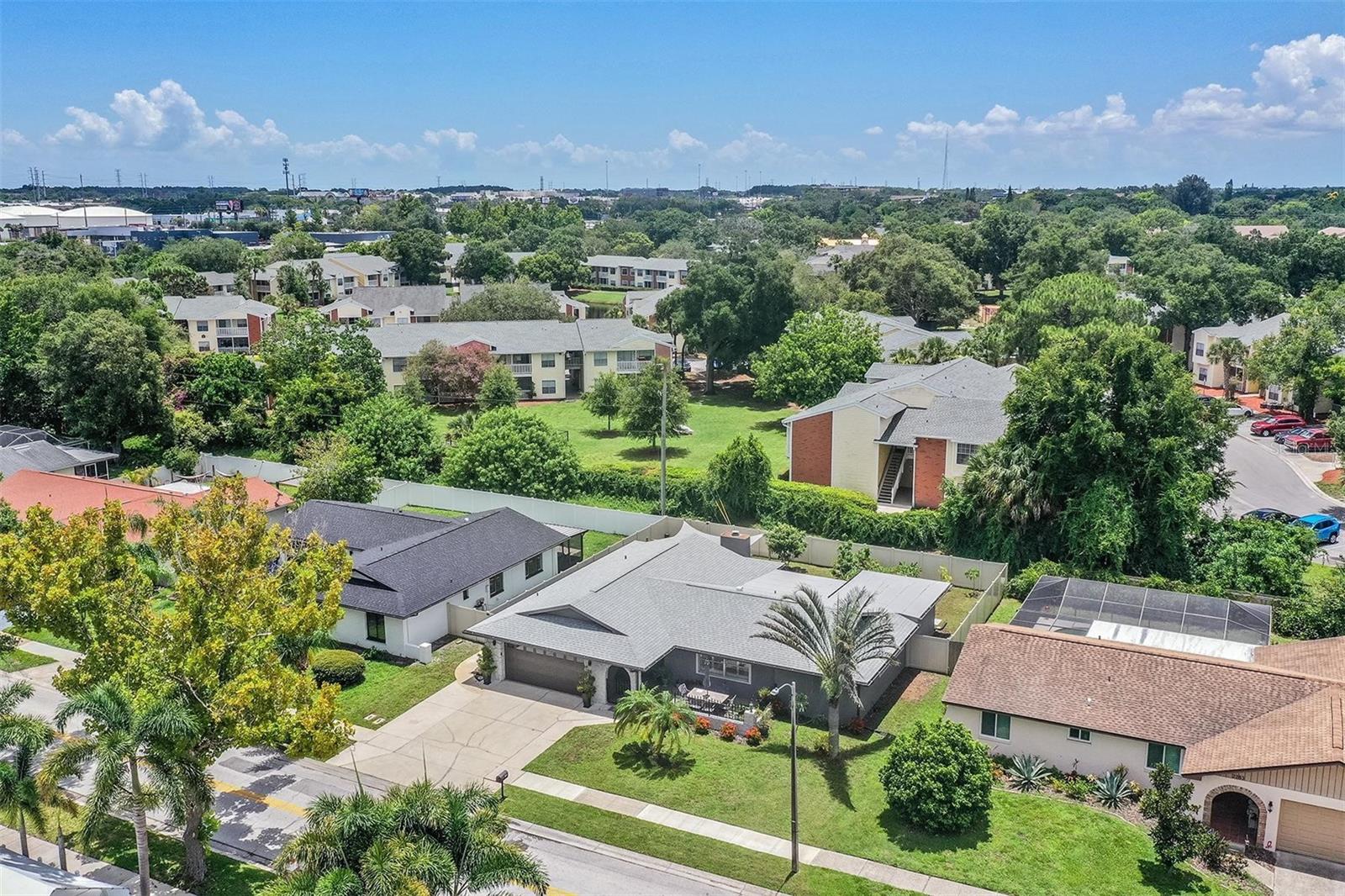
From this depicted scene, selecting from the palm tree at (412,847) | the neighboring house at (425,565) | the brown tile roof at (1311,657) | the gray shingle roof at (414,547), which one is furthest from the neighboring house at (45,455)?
the brown tile roof at (1311,657)

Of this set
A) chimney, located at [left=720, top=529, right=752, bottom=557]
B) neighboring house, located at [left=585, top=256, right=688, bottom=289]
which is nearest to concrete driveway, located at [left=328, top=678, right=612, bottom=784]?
chimney, located at [left=720, top=529, right=752, bottom=557]

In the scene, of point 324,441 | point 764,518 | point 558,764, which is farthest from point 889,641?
point 324,441

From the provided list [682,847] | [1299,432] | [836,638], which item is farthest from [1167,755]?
[1299,432]

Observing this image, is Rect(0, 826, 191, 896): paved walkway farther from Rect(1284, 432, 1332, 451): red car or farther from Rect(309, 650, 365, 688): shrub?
Rect(1284, 432, 1332, 451): red car

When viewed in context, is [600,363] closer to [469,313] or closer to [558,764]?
[469,313]

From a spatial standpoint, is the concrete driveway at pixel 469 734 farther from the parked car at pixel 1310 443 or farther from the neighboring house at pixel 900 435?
the parked car at pixel 1310 443

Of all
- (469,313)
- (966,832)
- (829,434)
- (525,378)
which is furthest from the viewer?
(469,313)

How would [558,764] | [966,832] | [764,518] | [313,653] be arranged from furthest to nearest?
[764,518]
[313,653]
[558,764]
[966,832]
